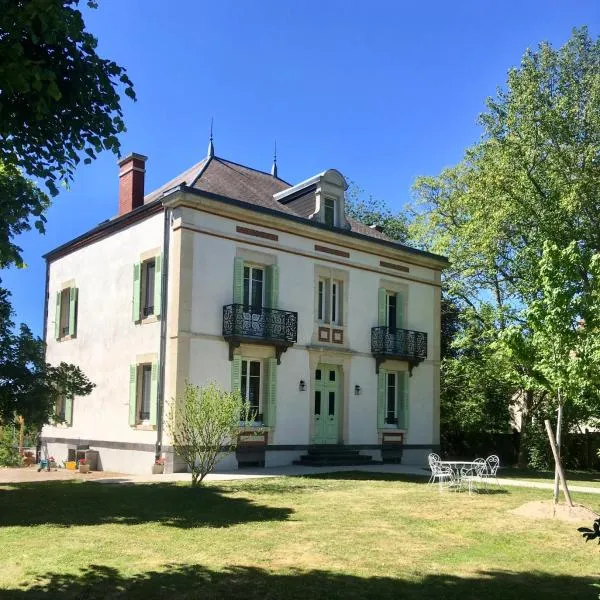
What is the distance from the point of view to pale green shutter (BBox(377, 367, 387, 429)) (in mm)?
22734

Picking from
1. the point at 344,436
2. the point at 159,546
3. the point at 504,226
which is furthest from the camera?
the point at 504,226

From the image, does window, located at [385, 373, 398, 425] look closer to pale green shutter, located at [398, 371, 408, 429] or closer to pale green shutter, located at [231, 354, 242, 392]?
pale green shutter, located at [398, 371, 408, 429]

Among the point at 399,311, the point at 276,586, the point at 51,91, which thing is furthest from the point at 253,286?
the point at 51,91

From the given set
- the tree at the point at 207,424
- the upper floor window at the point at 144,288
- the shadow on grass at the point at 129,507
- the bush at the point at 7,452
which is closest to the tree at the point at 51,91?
the shadow on grass at the point at 129,507

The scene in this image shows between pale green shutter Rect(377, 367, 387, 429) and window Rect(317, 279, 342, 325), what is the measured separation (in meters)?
2.58

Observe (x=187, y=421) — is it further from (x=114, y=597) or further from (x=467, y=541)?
(x=114, y=597)

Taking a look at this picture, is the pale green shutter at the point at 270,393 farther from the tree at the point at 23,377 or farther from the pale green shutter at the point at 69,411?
the tree at the point at 23,377

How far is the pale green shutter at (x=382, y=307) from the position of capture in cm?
2328

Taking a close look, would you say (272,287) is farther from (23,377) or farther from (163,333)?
(23,377)

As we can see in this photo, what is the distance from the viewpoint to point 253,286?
19953mm

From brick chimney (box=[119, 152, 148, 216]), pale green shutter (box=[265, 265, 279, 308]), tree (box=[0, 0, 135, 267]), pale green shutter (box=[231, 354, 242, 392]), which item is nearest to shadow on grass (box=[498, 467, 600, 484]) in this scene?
pale green shutter (box=[231, 354, 242, 392])

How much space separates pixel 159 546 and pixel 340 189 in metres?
16.4

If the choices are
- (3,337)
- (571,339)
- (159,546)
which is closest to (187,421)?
(3,337)

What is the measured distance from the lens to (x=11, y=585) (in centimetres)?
621
